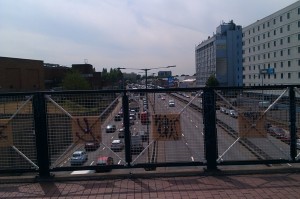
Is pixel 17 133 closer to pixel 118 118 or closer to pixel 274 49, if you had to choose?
pixel 118 118

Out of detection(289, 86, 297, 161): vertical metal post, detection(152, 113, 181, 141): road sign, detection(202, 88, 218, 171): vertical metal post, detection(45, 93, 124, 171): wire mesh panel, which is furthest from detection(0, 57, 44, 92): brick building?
detection(289, 86, 297, 161): vertical metal post

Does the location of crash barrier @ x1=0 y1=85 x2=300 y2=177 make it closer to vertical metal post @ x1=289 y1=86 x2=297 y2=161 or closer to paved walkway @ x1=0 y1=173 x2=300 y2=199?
vertical metal post @ x1=289 y1=86 x2=297 y2=161

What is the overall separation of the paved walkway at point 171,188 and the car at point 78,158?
0.38 m

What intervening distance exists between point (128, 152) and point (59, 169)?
47.3 inches

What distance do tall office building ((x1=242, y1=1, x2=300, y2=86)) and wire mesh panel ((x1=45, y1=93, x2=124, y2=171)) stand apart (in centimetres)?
5945

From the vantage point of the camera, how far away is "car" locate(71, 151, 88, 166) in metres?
5.84

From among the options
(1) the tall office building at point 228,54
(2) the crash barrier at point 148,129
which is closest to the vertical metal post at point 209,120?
(2) the crash barrier at point 148,129

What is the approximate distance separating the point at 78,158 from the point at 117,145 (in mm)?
707

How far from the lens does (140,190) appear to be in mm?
5078

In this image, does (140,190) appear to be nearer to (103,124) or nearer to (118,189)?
(118,189)

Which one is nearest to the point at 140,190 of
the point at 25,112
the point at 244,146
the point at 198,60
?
the point at 244,146

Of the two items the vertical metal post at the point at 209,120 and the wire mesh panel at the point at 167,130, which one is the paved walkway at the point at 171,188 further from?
the vertical metal post at the point at 209,120

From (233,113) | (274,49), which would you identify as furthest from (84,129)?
(274,49)

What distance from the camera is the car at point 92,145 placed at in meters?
5.79
